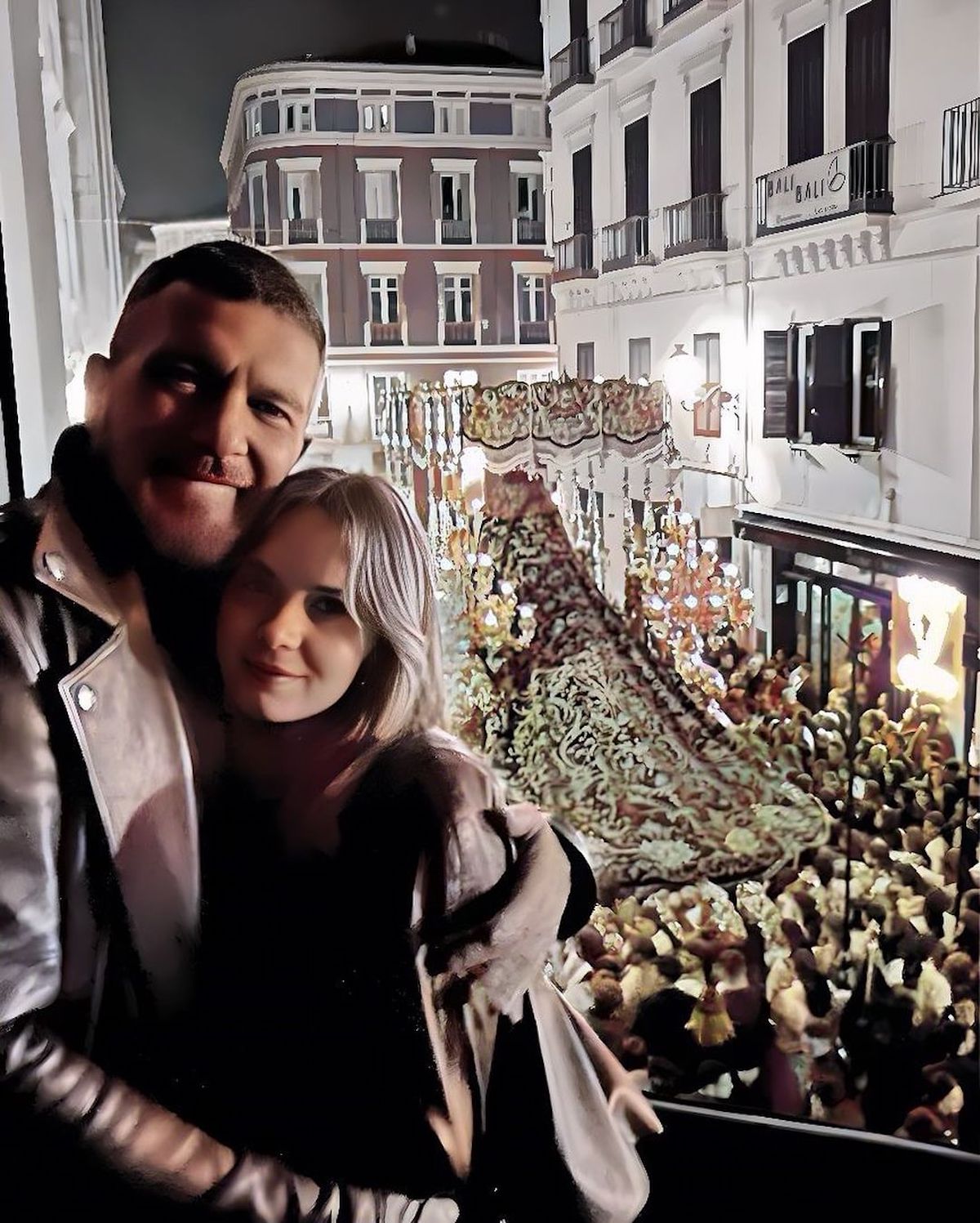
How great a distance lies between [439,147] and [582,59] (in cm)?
23

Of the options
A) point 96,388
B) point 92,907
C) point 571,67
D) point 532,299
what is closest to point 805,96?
point 571,67

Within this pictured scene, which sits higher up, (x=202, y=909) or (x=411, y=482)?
(x=411, y=482)

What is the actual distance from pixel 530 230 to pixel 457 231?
0.33ft

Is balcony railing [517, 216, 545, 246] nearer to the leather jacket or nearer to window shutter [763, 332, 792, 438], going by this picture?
window shutter [763, 332, 792, 438]

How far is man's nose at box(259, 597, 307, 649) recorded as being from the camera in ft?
5.16

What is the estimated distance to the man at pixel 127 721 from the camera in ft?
4.96

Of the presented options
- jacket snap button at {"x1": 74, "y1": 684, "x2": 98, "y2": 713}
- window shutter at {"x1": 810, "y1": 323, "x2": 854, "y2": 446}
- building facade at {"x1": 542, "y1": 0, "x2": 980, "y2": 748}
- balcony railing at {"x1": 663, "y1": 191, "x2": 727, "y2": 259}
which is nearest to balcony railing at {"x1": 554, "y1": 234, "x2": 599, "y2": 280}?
building facade at {"x1": 542, "y1": 0, "x2": 980, "y2": 748}

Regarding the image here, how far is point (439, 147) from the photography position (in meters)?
1.60

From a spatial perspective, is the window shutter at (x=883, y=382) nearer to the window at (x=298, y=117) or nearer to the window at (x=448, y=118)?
the window at (x=448, y=118)

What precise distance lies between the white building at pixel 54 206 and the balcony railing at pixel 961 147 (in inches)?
42.0

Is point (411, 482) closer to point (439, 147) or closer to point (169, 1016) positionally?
point (439, 147)

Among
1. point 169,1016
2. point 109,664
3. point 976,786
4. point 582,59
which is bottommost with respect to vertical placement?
point 169,1016

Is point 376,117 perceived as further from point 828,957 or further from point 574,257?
point 828,957

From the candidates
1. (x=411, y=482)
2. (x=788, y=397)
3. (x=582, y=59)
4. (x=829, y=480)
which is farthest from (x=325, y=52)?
(x=829, y=480)
